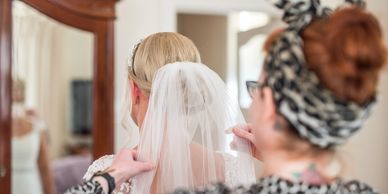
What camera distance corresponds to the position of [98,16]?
2.21 metres

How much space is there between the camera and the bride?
1.28 meters

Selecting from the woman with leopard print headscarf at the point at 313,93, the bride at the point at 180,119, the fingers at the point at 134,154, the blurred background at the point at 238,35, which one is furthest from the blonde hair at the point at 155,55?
the blurred background at the point at 238,35

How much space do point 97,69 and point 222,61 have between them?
1050 mm

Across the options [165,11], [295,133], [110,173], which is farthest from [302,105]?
[165,11]

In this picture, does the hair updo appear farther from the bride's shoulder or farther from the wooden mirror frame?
the wooden mirror frame

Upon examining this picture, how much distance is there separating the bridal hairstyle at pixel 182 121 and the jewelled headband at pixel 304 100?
1.53 ft

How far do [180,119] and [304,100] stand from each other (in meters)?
0.54

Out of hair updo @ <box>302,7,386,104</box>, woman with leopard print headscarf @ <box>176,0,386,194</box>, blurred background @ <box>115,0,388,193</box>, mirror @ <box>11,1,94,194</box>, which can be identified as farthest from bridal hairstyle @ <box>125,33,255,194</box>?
blurred background @ <box>115,0,388,193</box>

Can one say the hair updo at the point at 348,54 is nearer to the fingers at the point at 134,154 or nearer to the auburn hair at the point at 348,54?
the auburn hair at the point at 348,54

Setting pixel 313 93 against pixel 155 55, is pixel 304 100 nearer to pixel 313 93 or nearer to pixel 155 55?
pixel 313 93

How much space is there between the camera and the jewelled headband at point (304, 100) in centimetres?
80

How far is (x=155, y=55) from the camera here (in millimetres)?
1330

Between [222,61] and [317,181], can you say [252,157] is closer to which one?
[317,181]

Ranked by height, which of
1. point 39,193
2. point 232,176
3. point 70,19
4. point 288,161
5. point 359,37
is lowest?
point 39,193
